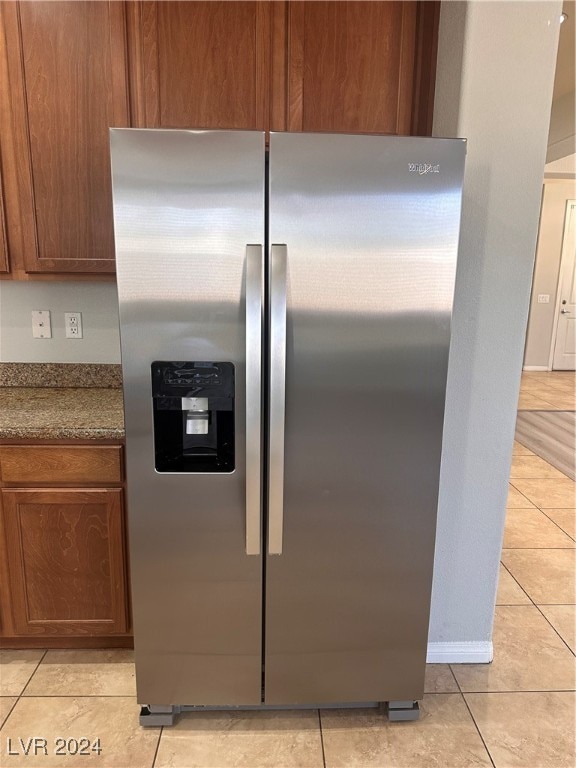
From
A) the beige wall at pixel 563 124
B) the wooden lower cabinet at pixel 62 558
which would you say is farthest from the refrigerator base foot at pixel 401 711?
the beige wall at pixel 563 124

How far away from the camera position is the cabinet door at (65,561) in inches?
74.6

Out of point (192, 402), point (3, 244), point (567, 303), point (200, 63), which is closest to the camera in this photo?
point (192, 402)

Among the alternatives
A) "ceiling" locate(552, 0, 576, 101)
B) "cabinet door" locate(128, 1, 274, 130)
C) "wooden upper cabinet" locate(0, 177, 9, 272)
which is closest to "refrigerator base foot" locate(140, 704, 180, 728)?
"wooden upper cabinet" locate(0, 177, 9, 272)

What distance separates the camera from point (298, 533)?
5.39 feet

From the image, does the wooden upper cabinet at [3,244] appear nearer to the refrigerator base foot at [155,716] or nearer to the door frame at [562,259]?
the refrigerator base foot at [155,716]

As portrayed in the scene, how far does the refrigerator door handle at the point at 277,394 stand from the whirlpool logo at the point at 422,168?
408mm

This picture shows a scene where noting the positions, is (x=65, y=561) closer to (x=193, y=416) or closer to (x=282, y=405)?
(x=193, y=416)

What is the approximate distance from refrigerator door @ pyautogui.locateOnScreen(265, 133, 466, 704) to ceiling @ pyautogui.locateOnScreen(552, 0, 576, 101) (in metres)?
2.37

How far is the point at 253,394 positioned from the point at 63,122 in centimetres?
131

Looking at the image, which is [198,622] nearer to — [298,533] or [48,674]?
[298,533]

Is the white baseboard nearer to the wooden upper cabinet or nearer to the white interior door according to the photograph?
the wooden upper cabinet

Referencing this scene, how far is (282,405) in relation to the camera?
4.96 ft

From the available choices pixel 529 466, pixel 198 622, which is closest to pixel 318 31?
pixel 198 622

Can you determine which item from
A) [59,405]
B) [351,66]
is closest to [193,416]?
[59,405]
